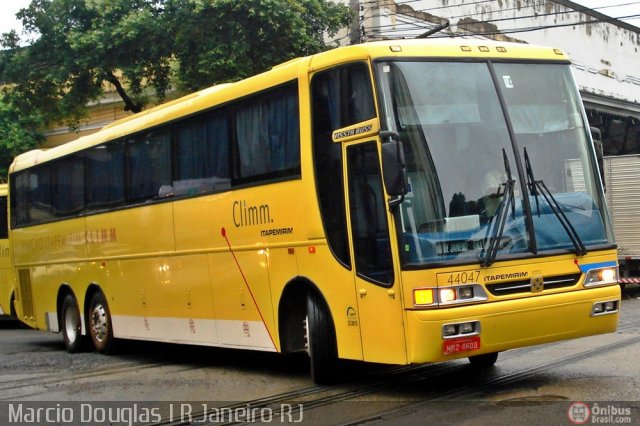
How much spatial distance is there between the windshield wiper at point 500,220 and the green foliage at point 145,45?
13269 mm

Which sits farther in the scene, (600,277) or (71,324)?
(71,324)

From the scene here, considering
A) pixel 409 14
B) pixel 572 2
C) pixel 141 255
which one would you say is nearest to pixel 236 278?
pixel 141 255

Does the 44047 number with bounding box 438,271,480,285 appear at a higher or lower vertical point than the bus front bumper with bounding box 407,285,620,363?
higher

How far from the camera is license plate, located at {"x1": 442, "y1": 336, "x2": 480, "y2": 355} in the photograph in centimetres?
763

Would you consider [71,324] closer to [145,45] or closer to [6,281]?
[6,281]

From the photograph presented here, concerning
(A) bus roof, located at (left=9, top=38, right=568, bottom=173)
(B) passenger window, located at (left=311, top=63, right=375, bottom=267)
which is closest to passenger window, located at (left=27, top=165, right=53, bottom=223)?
(A) bus roof, located at (left=9, top=38, right=568, bottom=173)

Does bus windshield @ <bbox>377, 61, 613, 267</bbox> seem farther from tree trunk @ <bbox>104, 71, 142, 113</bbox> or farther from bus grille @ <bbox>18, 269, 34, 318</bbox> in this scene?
tree trunk @ <bbox>104, 71, 142, 113</bbox>

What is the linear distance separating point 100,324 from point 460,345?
8046 mm

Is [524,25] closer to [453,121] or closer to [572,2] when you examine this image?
[572,2]

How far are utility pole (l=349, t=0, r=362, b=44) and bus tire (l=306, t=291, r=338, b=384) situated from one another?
15.5m

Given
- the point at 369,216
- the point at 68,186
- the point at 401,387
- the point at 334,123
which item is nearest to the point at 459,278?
the point at 369,216

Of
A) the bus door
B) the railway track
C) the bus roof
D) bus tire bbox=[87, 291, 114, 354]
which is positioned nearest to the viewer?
the bus door

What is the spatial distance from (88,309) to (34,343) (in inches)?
132

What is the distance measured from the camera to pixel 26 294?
1673 cm
